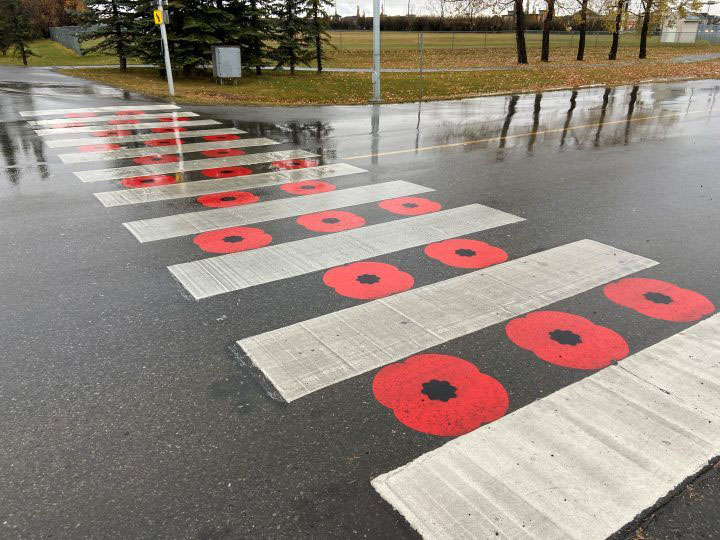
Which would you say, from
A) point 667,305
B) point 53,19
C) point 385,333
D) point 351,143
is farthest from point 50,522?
point 53,19

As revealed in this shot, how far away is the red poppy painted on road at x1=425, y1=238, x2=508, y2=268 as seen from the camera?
568 centimetres

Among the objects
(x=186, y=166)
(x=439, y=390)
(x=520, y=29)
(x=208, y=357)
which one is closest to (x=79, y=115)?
(x=186, y=166)

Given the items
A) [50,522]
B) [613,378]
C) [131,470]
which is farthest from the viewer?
[613,378]

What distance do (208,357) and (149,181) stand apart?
5808 millimetres

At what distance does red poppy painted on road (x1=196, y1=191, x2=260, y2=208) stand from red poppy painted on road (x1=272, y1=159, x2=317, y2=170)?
1851mm

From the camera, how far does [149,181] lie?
29.0 ft

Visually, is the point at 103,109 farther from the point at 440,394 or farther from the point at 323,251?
the point at 440,394

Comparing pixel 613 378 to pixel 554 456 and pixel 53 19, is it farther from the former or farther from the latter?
pixel 53 19

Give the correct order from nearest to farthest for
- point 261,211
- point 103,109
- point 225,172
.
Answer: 1. point 261,211
2. point 225,172
3. point 103,109

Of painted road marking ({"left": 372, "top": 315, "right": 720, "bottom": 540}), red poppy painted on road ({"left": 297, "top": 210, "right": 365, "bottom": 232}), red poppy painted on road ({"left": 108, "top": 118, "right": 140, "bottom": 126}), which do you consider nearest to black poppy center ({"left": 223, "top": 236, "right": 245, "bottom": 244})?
red poppy painted on road ({"left": 297, "top": 210, "right": 365, "bottom": 232})

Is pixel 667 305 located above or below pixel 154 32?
below

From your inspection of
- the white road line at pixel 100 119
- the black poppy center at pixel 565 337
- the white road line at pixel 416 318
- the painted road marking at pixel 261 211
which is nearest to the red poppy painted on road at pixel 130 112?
the white road line at pixel 100 119

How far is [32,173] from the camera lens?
9.27 meters

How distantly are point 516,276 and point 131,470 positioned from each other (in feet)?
12.6
